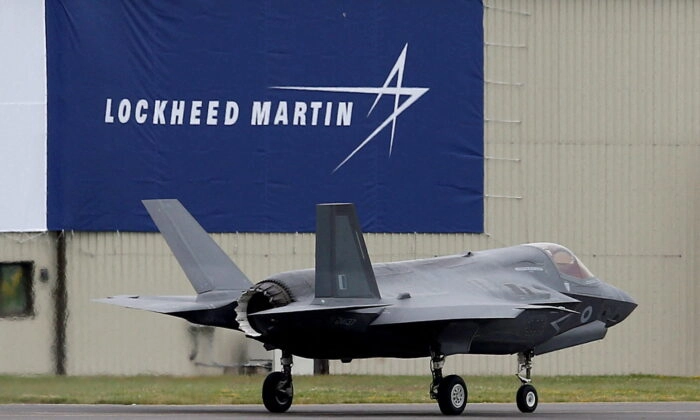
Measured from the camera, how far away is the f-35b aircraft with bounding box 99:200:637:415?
72.6 ft

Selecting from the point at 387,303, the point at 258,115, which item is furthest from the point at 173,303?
the point at 258,115

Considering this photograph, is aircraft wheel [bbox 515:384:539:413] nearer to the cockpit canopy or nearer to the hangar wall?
the cockpit canopy

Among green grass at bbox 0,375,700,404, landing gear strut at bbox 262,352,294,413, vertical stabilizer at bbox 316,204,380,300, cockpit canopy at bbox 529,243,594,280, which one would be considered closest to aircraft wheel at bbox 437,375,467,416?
vertical stabilizer at bbox 316,204,380,300

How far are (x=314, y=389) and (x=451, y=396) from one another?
7.94 meters

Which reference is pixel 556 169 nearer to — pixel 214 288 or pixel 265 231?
pixel 265 231

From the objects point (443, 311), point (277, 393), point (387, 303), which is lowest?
point (277, 393)

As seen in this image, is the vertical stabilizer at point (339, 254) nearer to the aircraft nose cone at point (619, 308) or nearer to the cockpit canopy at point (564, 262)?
the cockpit canopy at point (564, 262)

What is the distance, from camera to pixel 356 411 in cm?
2441

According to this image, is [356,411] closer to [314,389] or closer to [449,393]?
[449,393]

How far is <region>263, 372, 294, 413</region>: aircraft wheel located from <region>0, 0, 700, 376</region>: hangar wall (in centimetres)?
1239

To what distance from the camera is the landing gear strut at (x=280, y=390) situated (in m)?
23.5

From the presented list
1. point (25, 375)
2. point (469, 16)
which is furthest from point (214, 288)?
point (469, 16)

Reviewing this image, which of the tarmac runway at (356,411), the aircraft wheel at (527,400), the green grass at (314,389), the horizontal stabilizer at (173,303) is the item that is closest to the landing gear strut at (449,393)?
the tarmac runway at (356,411)

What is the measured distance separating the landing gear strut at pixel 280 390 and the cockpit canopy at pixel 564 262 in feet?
17.3
